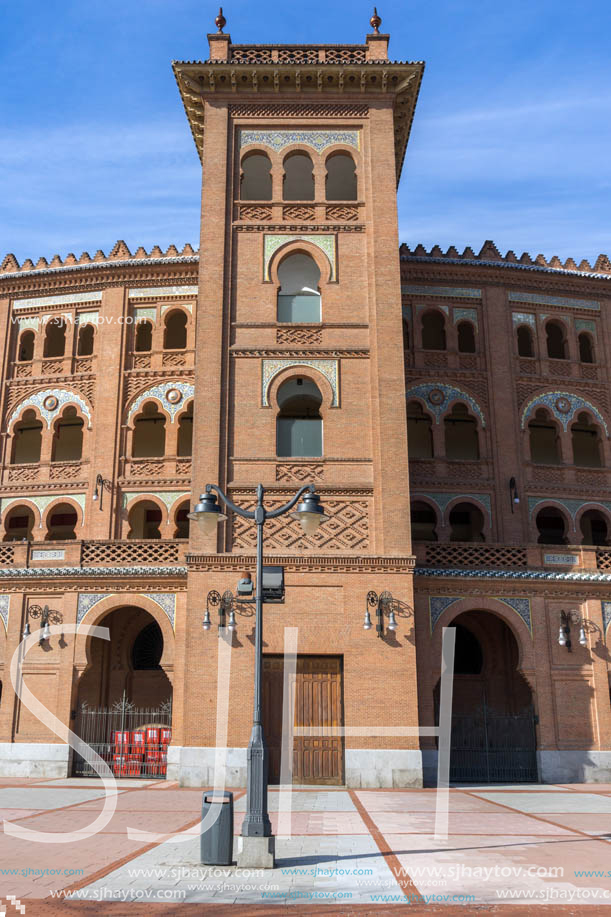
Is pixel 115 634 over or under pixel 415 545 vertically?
under

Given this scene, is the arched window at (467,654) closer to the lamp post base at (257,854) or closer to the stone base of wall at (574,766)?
the stone base of wall at (574,766)

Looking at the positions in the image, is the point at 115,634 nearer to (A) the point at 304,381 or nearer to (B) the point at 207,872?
(A) the point at 304,381

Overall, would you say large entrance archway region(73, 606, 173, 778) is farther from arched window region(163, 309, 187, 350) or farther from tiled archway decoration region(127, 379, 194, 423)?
arched window region(163, 309, 187, 350)

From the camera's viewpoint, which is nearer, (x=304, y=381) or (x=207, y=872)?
(x=207, y=872)

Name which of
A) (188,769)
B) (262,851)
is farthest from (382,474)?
(262,851)

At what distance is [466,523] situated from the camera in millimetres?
25453

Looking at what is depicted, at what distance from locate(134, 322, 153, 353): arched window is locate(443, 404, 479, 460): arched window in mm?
9962

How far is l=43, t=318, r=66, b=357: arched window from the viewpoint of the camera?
26859mm

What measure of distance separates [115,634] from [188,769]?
23.1 feet

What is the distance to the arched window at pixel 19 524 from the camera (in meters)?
25.7

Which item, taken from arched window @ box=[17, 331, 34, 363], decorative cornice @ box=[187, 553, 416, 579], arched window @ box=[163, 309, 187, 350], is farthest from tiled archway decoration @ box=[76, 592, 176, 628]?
arched window @ box=[17, 331, 34, 363]

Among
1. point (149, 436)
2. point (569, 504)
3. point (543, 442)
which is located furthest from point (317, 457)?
Result: point (543, 442)

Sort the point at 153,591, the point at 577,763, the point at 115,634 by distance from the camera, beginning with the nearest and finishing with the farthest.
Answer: the point at 577,763 < the point at 153,591 < the point at 115,634

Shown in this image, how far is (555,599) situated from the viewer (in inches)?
786
